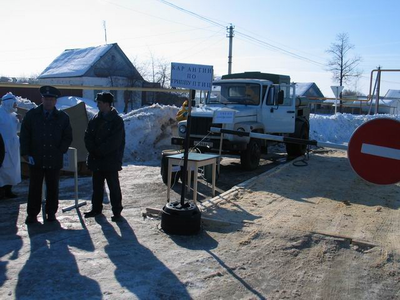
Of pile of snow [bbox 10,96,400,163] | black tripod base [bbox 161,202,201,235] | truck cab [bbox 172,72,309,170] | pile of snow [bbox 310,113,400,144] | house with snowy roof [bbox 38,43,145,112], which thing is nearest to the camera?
black tripod base [bbox 161,202,201,235]

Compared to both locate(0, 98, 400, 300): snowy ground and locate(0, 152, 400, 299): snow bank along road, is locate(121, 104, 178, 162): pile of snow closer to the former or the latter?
locate(0, 98, 400, 300): snowy ground

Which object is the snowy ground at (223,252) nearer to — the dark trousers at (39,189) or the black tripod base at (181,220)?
the black tripod base at (181,220)

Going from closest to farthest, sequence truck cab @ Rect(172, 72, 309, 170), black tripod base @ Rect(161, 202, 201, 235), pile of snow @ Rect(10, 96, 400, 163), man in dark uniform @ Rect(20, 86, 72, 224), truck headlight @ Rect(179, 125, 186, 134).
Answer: black tripod base @ Rect(161, 202, 201, 235)
man in dark uniform @ Rect(20, 86, 72, 224)
truck cab @ Rect(172, 72, 309, 170)
truck headlight @ Rect(179, 125, 186, 134)
pile of snow @ Rect(10, 96, 400, 163)

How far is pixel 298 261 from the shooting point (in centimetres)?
456

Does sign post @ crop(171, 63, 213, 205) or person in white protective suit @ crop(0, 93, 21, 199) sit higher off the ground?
sign post @ crop(171, 63, 213, 205)

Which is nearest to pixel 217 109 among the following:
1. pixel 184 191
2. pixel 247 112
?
pixel 247 112

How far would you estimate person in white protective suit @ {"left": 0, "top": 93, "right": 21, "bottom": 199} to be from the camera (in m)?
7.11

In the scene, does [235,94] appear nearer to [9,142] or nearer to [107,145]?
[9,142]

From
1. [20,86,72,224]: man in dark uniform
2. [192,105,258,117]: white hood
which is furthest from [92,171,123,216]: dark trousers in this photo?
[192,105,258,117]: white hood

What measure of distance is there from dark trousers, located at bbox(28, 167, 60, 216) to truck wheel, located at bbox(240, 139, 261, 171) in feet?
19.6

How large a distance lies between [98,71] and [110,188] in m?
32.1

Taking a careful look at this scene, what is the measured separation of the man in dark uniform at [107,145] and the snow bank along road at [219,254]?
1.70ft

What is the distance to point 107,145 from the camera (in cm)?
586

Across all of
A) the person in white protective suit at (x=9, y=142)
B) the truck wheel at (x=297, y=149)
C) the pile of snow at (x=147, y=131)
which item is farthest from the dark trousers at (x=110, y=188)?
the truck wheel at (x=297, y=149)
